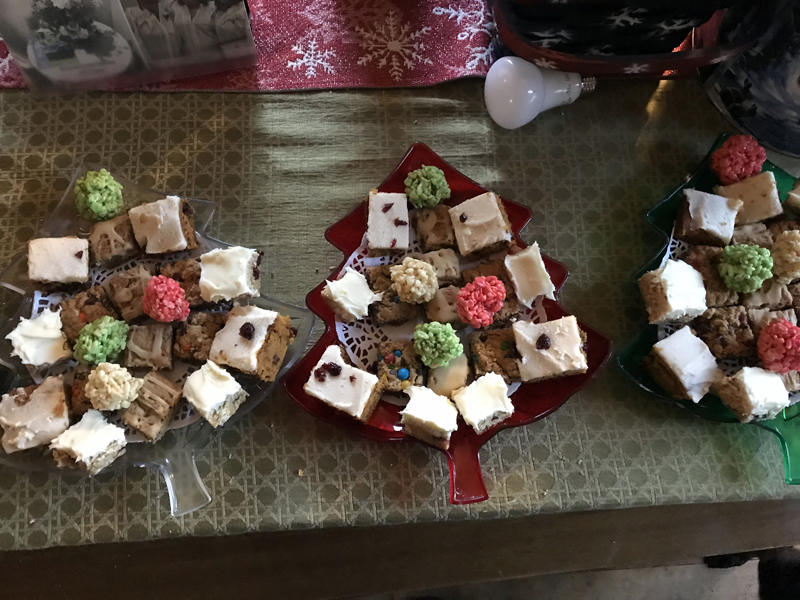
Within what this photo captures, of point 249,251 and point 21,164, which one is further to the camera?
point 21,164

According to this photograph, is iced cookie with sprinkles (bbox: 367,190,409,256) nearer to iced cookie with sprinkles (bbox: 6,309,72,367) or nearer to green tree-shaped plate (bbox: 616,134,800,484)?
green tree-shaped plate (bbox: 616,134,800,484)

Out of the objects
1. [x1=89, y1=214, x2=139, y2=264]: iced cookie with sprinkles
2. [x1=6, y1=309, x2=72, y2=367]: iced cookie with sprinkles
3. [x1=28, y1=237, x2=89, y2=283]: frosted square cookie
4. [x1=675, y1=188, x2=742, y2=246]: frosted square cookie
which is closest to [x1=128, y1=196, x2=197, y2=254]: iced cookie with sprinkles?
[x1=89, y1=214, x2=139, y2=264]: iced cookie with sprinkles

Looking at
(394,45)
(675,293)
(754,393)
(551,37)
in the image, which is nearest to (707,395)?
(754,393)

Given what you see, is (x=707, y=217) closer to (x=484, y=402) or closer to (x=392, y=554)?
(x=484, y=402)

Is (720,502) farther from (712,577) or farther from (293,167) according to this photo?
(293,167)

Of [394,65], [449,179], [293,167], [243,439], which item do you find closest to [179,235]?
[293,167]

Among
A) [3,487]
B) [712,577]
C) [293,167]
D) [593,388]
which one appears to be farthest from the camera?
[712,577]

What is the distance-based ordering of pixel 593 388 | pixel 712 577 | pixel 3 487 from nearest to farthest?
1. pixel 3 487
2. pixel 593 388
3. pixel 712 577
